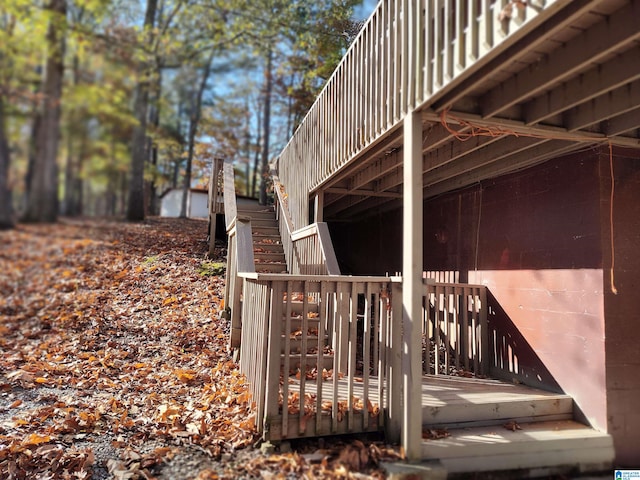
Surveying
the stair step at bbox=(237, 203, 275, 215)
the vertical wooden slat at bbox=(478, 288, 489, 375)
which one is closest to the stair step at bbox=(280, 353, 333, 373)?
the vertical wooden slat at bbox=(478, 288, 489, 375)

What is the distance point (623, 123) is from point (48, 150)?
798cm

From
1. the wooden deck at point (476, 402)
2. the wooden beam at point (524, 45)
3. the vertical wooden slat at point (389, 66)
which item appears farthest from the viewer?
the vertical wooden slat at point (389, 66)

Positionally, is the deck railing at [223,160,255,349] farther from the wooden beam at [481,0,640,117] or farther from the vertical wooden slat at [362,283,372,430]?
the wooden beam at [481,0,640,117]

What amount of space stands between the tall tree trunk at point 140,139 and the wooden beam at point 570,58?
1214 centimetres

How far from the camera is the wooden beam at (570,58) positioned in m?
2.15

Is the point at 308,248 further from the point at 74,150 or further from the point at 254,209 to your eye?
the point at 74,150

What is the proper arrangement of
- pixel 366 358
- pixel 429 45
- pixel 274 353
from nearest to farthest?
pixel 429 45, pixel 274 353, pixel 366 358

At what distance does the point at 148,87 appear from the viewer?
13.3 m

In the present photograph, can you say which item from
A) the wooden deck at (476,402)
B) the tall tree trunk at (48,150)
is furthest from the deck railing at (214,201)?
the wooden deck at (476,402)

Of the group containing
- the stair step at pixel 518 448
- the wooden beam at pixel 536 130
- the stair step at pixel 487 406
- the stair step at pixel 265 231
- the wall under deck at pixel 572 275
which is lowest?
the stair step at pixel 518 448

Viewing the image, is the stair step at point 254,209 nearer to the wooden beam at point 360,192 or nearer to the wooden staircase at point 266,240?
the wooden staircase at point 266,240

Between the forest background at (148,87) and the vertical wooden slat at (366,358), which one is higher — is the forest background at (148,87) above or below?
above

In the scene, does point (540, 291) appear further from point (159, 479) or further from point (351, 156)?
point (159, 479)

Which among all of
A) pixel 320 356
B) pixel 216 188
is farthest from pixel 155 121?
pixel 320 356
